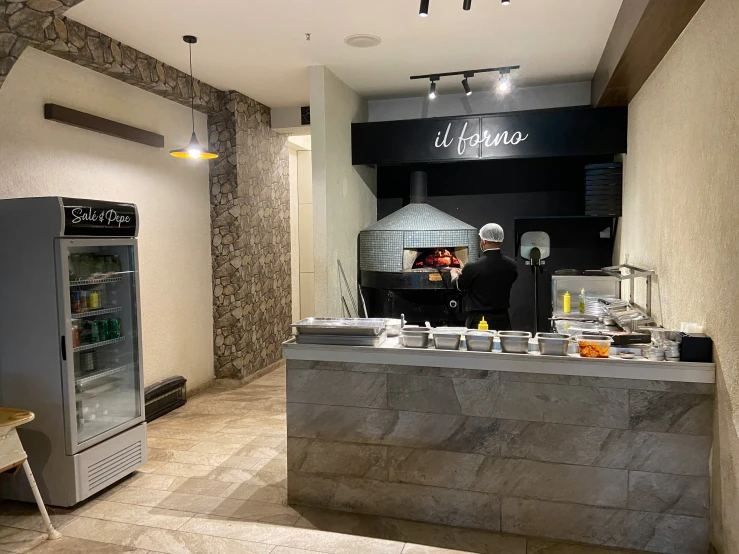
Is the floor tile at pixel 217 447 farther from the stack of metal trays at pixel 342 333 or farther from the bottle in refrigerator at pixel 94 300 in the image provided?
the stack of metal trays at pixel 342 333

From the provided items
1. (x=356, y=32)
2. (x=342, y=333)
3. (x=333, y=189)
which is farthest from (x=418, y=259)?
(x=342, y=333)

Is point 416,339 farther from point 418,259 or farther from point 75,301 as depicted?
point 418,259

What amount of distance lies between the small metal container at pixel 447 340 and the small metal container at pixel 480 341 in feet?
0.19

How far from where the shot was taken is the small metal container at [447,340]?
2928 millimetres

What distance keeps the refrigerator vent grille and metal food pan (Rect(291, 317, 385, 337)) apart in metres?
1.44

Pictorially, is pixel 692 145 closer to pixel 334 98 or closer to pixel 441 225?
pixel 441 225

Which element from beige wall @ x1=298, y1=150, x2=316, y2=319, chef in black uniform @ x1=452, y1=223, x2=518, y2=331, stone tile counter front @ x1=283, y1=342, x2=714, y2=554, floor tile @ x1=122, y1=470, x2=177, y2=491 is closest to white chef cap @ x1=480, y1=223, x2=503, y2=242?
chef in black uniform @ x1=452, y1=223, x2=518, y2=331

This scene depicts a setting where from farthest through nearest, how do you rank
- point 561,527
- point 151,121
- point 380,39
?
point 151,121 < point 380,39 < point 561,527

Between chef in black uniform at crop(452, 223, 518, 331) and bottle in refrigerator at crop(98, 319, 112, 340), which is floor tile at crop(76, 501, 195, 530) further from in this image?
chef in black uniform at crop(452, 223, 518, 331)

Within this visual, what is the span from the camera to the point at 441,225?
5266 mm

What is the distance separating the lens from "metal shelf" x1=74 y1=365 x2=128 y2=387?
3.35m

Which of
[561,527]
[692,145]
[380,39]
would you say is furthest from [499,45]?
[561,527]

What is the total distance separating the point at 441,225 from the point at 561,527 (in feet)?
10.1

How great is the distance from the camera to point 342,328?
3047 millimetres
